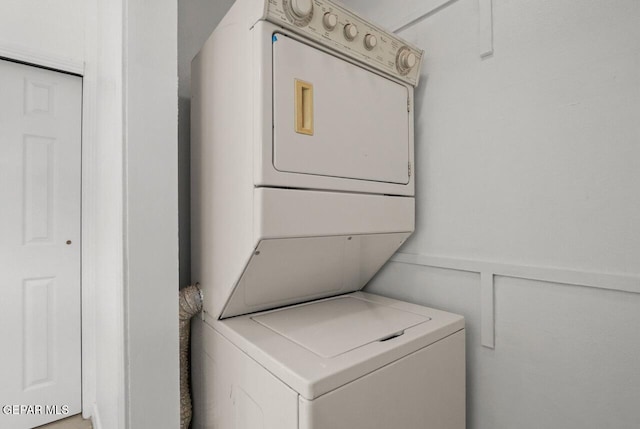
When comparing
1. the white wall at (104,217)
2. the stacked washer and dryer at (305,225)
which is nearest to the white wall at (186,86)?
the stacked washer and dryer at (305,225)

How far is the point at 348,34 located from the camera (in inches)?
51.4

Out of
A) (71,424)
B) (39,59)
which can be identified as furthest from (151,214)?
(71,424)

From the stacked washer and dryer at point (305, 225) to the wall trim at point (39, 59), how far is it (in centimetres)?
128

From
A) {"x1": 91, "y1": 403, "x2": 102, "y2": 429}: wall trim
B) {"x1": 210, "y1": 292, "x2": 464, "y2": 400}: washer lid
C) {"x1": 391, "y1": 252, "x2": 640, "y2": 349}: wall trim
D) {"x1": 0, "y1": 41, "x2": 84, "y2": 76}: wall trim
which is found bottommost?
{"x1": 91, "y1": 403, "x2": 102, "y2": 429}: wall trim

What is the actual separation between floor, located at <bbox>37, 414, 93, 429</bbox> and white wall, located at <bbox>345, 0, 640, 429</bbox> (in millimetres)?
2447

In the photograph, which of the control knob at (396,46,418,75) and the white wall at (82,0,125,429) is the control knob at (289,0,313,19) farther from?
the white wall at (82,0,125,429)

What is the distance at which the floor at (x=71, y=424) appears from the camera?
84.7 inches

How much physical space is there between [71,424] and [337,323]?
2.23 metres

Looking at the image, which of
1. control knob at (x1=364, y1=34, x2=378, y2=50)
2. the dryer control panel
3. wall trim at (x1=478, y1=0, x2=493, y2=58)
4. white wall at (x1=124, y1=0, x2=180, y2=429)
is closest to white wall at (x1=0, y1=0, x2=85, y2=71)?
white wall at (x1=124, y1=0, x2=180, y2=429)

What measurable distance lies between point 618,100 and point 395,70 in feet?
2.82

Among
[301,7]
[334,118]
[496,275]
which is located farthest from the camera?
[496,275]

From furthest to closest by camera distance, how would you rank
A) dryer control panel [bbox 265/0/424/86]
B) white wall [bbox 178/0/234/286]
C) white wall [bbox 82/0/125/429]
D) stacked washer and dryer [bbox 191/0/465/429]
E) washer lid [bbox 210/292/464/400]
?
white wall [bbox 178/0/234/286]
white wall [bbox 82/0/125/429]
dryer control panel [bbox 265/0/424/86]
stacked washer and dryer [bbox 191/0/465/429]
washer lid [bbox 210/292/464/400]

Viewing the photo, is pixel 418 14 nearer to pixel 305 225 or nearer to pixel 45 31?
pixel 305 225

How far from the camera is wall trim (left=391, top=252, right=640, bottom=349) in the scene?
1116mm
